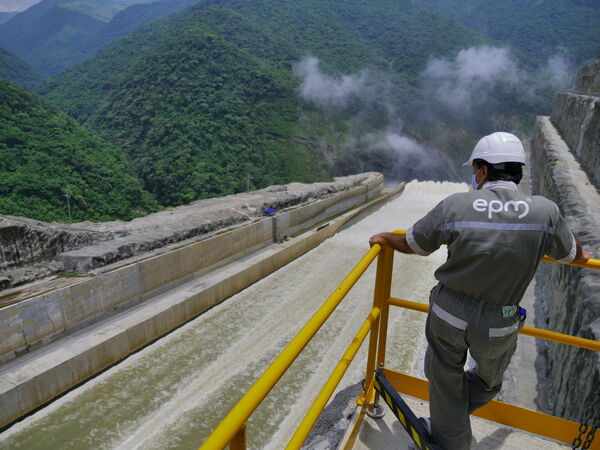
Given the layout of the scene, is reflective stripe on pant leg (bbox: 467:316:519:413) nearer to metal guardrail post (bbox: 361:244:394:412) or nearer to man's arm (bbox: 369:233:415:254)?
man's arm (bbox: 369:233:415:254)

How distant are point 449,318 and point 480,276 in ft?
0.79

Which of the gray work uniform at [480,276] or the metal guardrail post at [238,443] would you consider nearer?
the metal guardrail post at [238,443]

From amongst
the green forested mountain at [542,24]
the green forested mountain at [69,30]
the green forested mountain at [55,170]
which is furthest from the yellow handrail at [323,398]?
the green forested mountain at [69,30]

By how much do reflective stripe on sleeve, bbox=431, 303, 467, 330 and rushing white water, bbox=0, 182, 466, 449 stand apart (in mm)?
5126

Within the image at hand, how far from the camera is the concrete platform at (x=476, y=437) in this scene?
93.4 inches

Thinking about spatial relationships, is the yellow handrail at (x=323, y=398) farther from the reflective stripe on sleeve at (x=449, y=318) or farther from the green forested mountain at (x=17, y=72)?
the green forested mountain at (x=17, y=72)

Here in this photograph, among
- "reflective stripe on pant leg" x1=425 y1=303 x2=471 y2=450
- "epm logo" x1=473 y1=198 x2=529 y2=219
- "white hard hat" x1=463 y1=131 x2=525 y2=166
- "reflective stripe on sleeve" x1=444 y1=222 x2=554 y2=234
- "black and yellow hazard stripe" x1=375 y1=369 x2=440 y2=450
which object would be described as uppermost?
"white hard hat" x1=463 y1=131 x2=525 y2=166

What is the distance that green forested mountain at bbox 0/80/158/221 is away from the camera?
1511 cm

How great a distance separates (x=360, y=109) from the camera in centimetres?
4047

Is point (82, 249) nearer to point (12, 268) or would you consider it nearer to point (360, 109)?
point (12, 268)

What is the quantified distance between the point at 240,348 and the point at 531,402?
197 inches

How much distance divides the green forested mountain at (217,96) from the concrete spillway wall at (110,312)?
14.9m

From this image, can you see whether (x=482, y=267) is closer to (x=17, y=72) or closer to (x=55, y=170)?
(x=55, y=170)

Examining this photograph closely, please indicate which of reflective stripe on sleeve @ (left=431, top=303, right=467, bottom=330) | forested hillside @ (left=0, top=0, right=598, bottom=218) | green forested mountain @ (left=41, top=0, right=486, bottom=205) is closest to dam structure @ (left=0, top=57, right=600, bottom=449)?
reflective stripe on sleeve @ (left=431, top=303, right=467, bottom=330)
